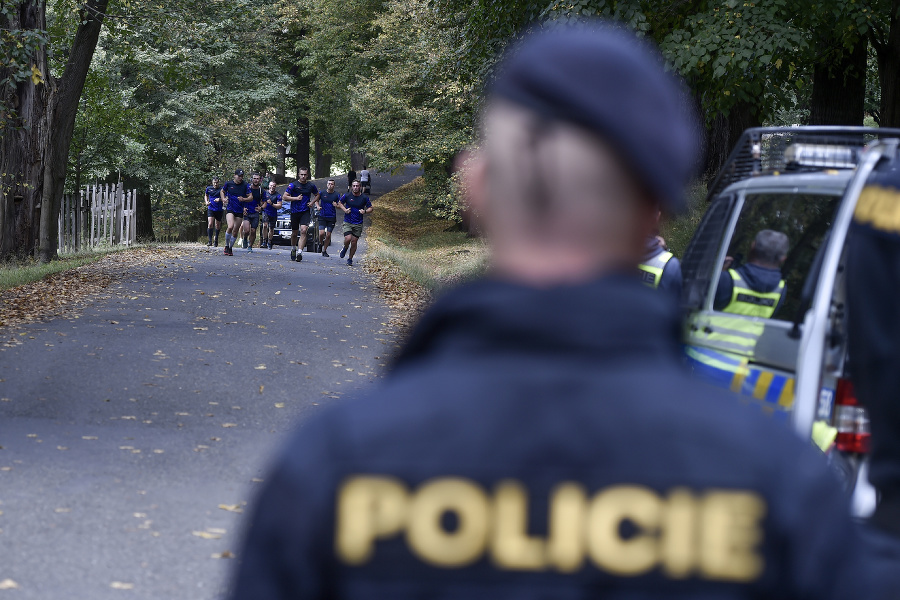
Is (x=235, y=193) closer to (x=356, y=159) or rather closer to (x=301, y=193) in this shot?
(x=301, y=193)

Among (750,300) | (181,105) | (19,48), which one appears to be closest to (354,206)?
(19,48)

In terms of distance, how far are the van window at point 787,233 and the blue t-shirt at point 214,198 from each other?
24.1 m

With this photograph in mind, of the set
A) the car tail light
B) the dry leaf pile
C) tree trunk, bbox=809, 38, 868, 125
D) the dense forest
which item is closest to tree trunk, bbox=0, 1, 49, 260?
the dense forest

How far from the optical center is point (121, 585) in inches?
205

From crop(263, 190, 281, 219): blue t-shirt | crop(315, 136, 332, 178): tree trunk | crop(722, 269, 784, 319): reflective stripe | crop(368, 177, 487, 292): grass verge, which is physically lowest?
crop(368, 177, 487, 292): grass verge

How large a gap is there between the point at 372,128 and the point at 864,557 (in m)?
41.7

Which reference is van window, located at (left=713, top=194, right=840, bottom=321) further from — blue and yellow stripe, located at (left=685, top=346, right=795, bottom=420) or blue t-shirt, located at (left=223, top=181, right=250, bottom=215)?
blue t-shirt, located at (left=223, top=181, right=250, bottom=215)

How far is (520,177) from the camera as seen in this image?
1309 mm

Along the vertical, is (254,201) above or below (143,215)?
above

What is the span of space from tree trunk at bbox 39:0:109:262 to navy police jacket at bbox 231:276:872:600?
71.9 ft

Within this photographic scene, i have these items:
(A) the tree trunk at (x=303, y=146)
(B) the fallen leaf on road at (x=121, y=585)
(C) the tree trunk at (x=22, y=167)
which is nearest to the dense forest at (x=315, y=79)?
(C) the tree trunk at (x=22, y=167)

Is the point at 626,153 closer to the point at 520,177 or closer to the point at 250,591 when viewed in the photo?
the point at 520,177

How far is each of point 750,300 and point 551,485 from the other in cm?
462

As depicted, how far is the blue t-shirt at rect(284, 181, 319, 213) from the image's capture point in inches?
974
